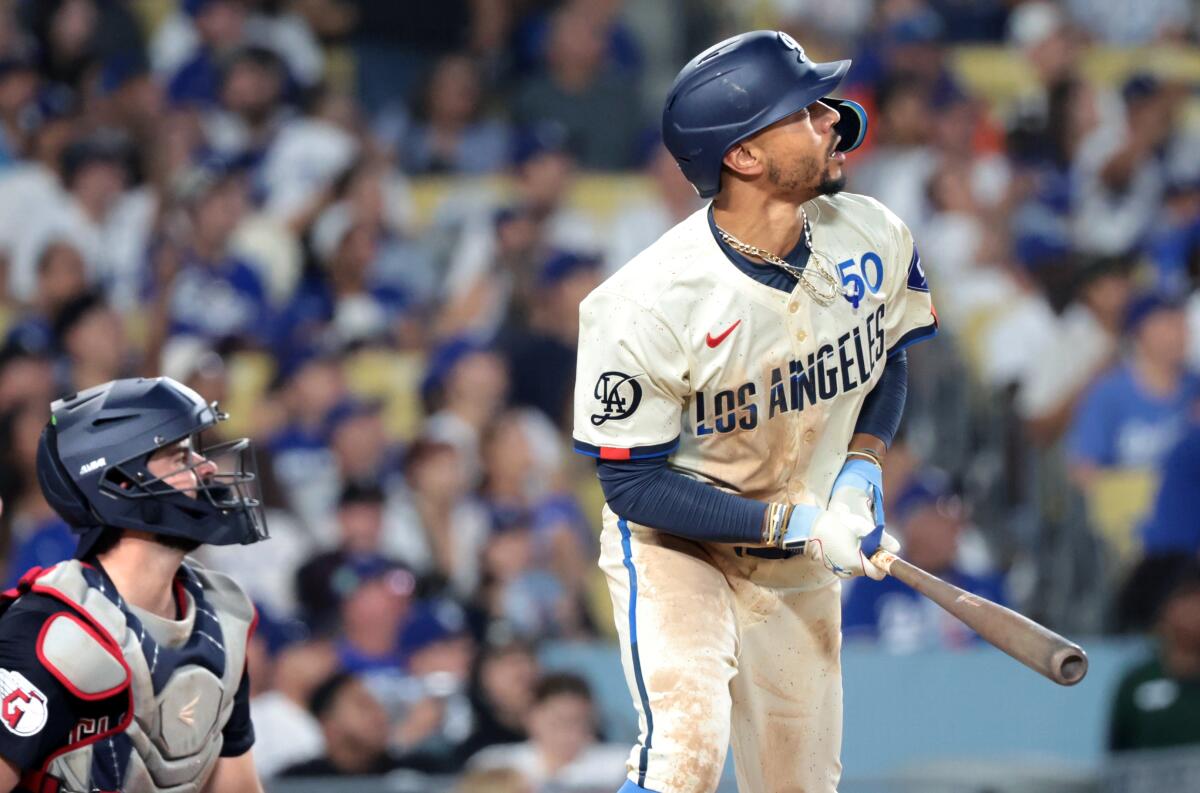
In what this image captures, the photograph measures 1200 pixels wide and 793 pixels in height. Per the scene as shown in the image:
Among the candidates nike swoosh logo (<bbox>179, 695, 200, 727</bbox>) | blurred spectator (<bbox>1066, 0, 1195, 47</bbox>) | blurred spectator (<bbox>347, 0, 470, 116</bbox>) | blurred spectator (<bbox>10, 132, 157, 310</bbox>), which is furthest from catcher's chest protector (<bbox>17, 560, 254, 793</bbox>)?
blurred spectator (<bbox>1066, 0, 1195, 47</bbox>)

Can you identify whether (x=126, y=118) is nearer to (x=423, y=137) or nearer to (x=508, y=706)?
(x=423, y=137)

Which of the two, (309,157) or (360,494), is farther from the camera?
(309,157)

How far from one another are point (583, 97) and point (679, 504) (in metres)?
7.19

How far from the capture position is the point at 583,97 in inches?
429

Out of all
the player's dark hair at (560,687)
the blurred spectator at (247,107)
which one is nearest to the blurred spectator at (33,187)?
the blurred spectator at (247,107)

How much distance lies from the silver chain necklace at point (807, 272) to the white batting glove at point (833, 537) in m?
0.47

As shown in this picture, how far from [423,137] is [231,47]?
1.15 metres

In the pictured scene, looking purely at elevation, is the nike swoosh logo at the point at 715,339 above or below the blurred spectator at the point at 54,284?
above

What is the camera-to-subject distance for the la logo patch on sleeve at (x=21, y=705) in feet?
12.0

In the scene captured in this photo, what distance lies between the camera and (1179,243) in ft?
34.5

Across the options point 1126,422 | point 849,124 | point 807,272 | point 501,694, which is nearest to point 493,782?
point 501,694

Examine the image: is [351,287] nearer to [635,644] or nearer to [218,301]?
[218,301]

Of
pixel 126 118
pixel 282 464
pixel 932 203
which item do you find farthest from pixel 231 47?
pixel 932 203

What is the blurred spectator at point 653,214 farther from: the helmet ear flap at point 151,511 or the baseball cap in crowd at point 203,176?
the helmet ear flap at point 151,511
